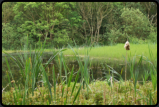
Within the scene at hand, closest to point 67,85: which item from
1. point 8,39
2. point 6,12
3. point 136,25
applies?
point 8,39

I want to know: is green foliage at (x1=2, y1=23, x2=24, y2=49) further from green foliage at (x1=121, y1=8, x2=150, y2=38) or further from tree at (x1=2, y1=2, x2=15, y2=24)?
green foliage at (x1=121, y1=8, x2=150, y2=38)

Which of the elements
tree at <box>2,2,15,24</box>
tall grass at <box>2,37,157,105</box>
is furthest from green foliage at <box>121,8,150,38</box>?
tall grass at <box>2,37,157,105</box>

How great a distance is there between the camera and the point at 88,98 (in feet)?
5.57

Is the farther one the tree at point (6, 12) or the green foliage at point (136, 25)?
the green foliage at point (136, 25)

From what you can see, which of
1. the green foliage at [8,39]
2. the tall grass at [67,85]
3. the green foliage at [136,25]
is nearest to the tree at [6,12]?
the green foliage at [8,39]

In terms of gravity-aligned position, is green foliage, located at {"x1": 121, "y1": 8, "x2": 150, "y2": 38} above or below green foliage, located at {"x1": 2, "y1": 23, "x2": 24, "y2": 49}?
above

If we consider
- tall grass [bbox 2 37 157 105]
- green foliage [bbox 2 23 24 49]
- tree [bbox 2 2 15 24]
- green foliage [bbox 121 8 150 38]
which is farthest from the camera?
green foliage [bbox 121 8 150 38]

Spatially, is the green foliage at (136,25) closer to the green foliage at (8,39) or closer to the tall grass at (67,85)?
the green foliage at (8,39)

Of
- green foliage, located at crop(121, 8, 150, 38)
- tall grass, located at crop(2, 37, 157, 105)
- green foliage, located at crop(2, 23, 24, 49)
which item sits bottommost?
tall grass, located at crop(2, 37, 157, 105)

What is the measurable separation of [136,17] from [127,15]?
0.68 m

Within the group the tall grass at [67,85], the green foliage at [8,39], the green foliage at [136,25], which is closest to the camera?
the tall grass at [67,85]

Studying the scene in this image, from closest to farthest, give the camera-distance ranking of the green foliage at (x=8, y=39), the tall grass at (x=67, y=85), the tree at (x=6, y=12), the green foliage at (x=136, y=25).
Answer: the tall grass at (x=67, y=85) → the green foliage at (x=8, y=39) → the tree at (x=6, y=12) → the green foliage at (x=136, y=25)

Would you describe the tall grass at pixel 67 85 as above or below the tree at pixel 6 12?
below

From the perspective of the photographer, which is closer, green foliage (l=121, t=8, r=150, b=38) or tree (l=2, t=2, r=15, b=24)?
tree (l=2, t=2, r=15, b=24)
